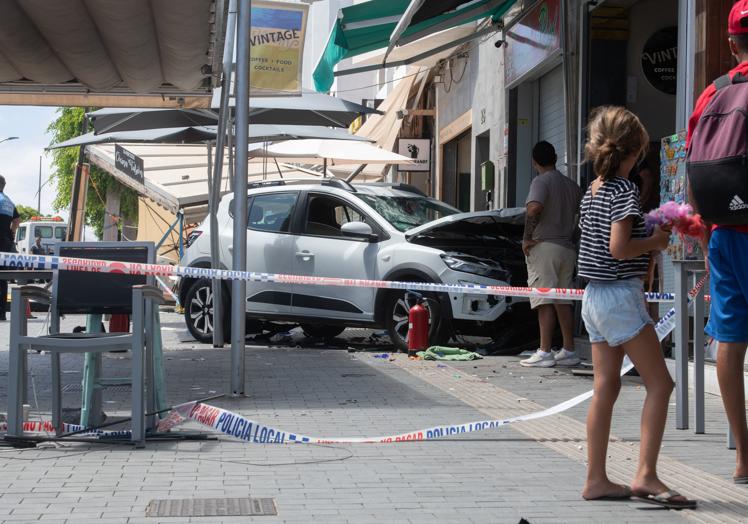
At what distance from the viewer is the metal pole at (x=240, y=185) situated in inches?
332

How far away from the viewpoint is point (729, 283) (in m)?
5.43

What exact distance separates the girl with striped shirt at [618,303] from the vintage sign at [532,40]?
8.44 meters

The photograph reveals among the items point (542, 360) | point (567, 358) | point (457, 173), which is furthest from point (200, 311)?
point (457, 173)

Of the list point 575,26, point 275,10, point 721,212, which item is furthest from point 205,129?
point 721,212

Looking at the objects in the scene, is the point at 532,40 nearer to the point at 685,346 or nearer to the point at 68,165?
the point at 685,346

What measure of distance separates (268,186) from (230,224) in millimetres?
667

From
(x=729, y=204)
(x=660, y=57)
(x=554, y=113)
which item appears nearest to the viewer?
(x=729, y=204)

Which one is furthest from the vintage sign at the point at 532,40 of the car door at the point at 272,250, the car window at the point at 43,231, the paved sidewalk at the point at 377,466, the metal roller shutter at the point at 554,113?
the car window at the point at 43,231

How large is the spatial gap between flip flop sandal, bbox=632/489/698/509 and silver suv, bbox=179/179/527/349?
7.05 meters

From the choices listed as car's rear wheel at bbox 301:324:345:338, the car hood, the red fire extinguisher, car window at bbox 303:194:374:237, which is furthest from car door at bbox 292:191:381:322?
car's rear wheel at bbox 301:324:345:338

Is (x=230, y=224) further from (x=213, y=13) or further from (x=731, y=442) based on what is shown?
(x=731, y=442)

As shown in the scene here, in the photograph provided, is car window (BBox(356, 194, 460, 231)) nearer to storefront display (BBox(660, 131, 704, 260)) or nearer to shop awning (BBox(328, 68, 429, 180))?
storefront display (BBox(660, 131, 704, 260))

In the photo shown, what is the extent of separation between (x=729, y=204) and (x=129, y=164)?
64.5ft

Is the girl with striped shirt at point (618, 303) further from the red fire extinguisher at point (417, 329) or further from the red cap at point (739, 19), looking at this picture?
the red fire extinguisher at point (417, 329)
